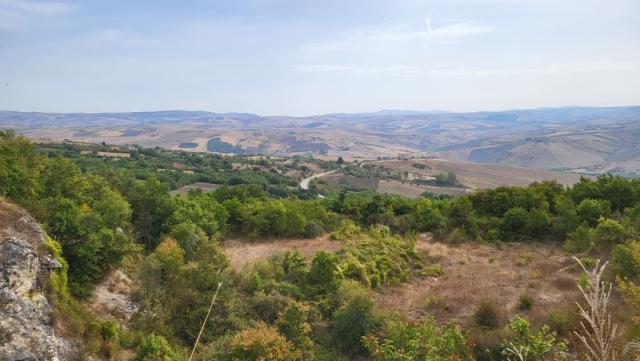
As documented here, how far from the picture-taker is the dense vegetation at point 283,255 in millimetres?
14383

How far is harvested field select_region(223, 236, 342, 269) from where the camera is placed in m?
27.8

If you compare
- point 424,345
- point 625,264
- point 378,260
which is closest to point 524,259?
point 625,264

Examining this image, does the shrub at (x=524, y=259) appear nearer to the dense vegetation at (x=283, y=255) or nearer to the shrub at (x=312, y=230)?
the dense vegetation at (x=283, y=255)

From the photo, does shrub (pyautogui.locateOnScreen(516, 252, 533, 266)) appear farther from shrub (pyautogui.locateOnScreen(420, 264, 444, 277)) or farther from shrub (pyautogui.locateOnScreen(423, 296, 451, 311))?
shrub (pyautogui.locateOnScreen(423, 296, 451, 311))

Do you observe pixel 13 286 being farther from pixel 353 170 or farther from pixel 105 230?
pixel 353 170

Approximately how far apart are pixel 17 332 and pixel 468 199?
111 feet

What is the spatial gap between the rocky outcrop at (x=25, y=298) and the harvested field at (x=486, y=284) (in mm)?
14121

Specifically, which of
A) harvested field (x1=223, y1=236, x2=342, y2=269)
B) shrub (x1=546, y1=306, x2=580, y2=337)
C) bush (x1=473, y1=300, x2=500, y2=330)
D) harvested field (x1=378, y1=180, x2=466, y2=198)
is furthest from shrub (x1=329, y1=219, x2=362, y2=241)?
harvested field (x1=378, y1=180, x2=466, y2=198)

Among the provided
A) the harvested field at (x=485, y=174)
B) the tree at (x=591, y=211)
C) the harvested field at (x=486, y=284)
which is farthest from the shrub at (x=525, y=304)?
the harvested field at (x=485, y=174)

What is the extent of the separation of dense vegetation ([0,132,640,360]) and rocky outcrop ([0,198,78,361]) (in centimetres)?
112

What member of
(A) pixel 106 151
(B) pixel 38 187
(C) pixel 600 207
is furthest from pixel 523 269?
(A) pixel 106 151

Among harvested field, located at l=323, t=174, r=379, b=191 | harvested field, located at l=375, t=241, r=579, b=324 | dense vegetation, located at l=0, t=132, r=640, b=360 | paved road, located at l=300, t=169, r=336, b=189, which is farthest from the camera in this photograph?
harvested field, located at l=323, t=174, r=379, b=191

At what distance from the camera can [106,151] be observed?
108m

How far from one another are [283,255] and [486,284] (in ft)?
38.0
